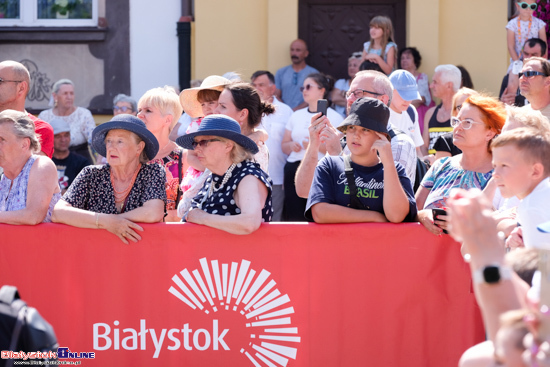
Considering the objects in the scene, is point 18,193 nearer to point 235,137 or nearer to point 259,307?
point 235,137

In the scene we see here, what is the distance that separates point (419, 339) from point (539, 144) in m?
1.48

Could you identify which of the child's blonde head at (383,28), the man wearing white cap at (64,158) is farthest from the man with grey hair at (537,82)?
the man wearing white cap at (64,158)

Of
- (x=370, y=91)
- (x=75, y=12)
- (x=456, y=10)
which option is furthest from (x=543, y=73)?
(x=75, y=12)

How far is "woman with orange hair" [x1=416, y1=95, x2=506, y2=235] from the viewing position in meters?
5.14

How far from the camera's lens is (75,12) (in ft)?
37.2

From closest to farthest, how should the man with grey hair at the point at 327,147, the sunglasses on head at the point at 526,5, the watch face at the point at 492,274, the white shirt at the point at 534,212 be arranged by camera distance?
the watch face at the point at 492,274 → the white shirt at the point at 534,212 → the man with grey hair at the point at 327,147 → the sunglasses on head at the point at 526,5

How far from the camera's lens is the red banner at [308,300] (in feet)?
16.2

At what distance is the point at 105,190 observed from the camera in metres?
5.33

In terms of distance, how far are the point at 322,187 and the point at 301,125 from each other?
3409 millimetres

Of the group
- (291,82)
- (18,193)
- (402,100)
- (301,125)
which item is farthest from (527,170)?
(291,82)

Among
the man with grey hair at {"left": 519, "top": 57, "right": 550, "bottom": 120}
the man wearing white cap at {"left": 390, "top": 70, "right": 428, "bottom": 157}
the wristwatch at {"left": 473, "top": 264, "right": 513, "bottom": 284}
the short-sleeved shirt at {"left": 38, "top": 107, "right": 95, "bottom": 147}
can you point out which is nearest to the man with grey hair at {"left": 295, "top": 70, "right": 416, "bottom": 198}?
the man wearing white cap at {"left": 390, "top": 70, "right": 428, "bottom": 157}

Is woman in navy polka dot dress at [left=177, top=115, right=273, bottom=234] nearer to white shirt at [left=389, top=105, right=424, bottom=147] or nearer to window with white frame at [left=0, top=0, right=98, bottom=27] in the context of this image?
white shirt at [left=389, top=105, right=424, bottom=147]

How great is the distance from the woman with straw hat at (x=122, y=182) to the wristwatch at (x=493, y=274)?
2.70 metres

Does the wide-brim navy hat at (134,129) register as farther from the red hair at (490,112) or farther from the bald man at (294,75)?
the bald man at (294,75)
